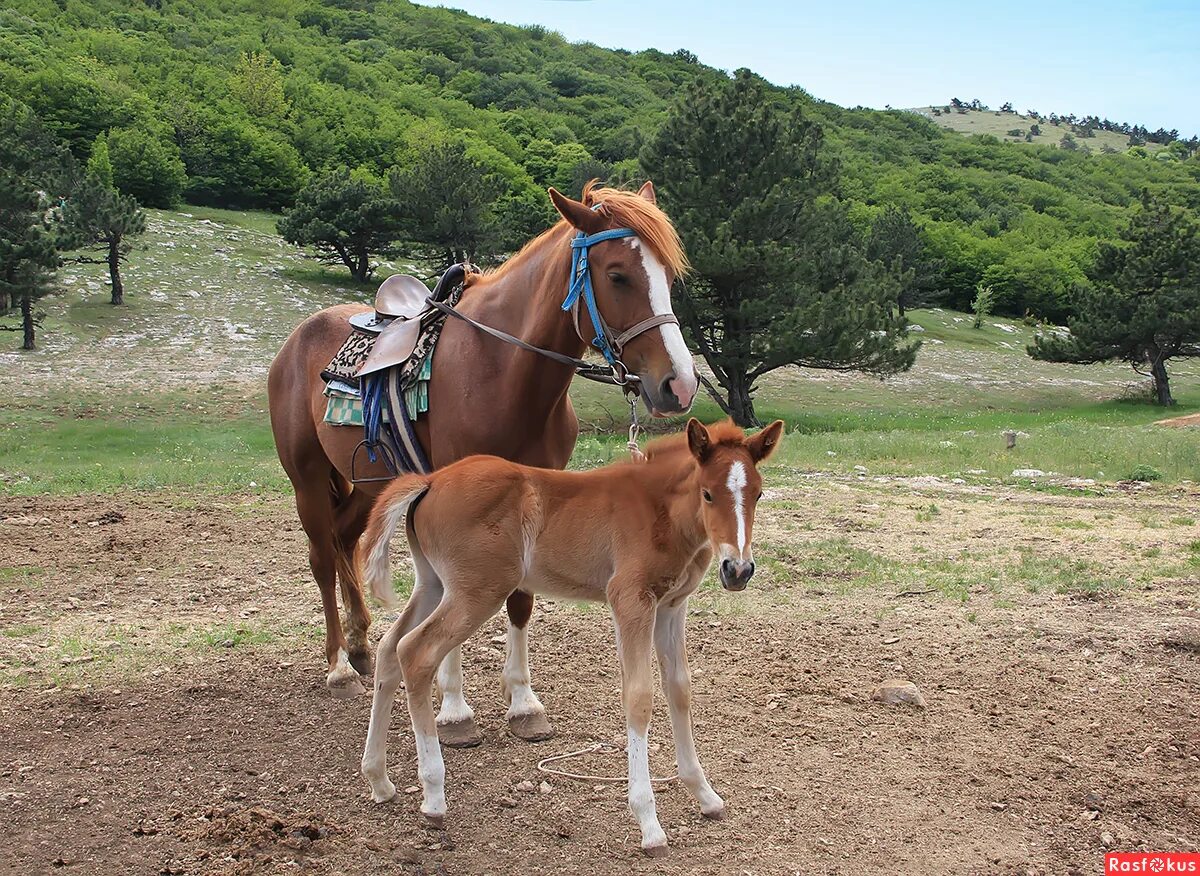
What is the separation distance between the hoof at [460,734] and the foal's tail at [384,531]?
44.4 inches

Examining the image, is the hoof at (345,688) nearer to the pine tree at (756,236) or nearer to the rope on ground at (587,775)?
the rope on ground at (587,775)

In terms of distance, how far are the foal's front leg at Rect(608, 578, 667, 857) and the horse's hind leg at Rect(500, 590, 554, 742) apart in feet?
3.82

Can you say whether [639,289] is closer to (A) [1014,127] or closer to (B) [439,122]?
(B) [439,122]

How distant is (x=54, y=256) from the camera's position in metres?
26.3

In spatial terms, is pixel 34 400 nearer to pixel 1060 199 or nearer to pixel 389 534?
pixel 389 534

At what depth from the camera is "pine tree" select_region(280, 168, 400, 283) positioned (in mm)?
43688

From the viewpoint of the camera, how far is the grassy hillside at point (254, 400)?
15.7 metres

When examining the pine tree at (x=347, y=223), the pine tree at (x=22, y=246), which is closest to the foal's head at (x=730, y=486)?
the pine tree at (x=22, y=246)

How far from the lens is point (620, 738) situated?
5.21 m

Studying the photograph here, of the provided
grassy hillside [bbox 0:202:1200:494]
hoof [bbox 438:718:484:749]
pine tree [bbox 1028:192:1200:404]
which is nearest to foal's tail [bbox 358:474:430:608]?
hoof [bbox 438:718:484:749]

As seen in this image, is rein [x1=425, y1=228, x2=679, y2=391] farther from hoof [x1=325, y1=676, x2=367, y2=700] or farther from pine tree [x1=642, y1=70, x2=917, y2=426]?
pine tree [x1=642, y1=70, x2=917, y2=426]

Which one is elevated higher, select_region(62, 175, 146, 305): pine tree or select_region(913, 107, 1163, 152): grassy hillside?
select_region(913, 107, 1163, 152): grassy hillside

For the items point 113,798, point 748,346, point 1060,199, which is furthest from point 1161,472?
point 1060,199

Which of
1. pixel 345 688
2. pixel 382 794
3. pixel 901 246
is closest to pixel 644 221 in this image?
pixel 382 794
